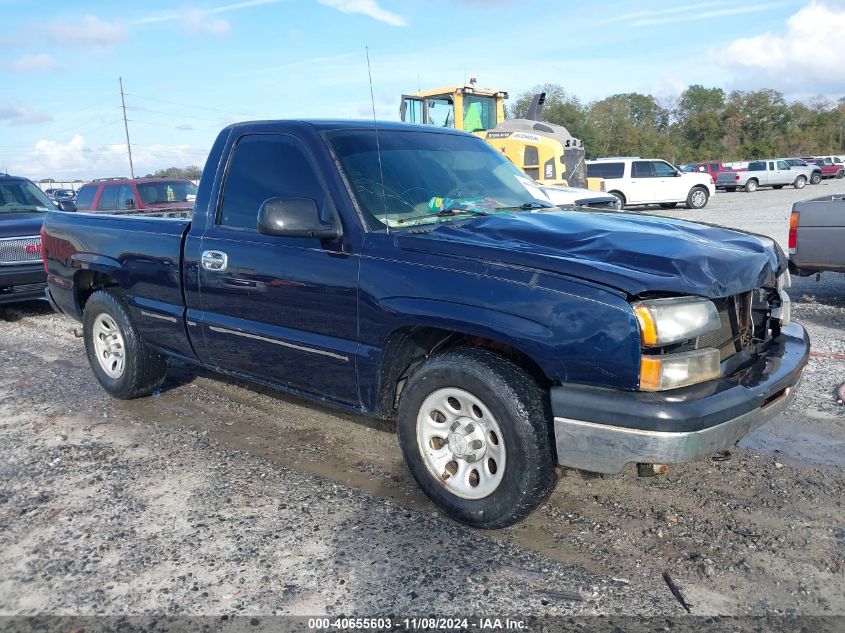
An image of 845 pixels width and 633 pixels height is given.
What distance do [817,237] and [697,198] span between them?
18532 mm

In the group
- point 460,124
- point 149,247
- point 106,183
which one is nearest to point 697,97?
point 460,124

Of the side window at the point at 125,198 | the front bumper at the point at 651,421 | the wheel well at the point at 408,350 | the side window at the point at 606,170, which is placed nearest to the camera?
the front bumper at the point at 651,421

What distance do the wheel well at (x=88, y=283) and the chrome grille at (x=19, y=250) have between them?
12.0 ft

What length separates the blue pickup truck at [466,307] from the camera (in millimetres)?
2834

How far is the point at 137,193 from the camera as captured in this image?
12664mm

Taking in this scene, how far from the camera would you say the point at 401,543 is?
10.6 feet

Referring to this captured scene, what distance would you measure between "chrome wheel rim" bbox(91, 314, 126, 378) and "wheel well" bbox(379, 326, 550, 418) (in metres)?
2.58

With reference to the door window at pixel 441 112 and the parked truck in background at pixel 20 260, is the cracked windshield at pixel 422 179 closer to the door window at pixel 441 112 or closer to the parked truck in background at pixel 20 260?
the parked truck in background at pixel 20 260

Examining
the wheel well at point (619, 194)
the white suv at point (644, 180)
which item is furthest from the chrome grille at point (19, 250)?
the wheel well at point (619, 194)

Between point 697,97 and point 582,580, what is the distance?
8208cm

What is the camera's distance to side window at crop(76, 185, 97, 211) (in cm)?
1353

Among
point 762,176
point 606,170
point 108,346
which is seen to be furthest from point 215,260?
point 762,176

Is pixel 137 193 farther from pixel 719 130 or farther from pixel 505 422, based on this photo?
pixel 719 130

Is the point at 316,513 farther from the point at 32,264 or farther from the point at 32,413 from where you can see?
the point at 32,264
